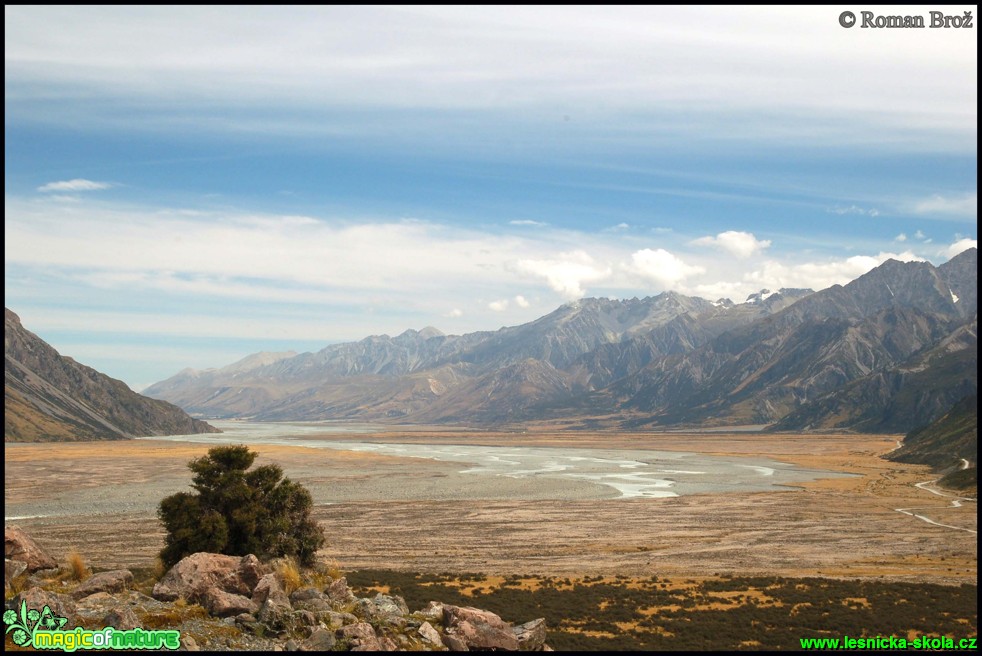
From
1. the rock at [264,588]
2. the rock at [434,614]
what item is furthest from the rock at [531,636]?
the rock at [264,588]

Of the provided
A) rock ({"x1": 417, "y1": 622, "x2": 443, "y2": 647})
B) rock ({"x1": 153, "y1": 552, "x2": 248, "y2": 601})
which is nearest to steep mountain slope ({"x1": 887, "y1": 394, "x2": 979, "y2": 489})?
rock ({"x1": 417, "y1": 622, "x2": 443, "y2": 647})

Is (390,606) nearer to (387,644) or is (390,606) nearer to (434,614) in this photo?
(434,614)

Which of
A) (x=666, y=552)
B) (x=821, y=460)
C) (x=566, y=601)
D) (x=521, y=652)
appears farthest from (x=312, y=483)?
Result: (x=821, y=460)

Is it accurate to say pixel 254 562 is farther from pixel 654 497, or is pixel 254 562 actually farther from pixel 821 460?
pixel 821 460

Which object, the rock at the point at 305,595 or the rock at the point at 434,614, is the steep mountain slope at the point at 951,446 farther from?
the rock at the point at 305,595

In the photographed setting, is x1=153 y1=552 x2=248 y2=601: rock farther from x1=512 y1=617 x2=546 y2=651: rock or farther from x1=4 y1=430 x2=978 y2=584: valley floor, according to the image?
x1=4 y1=430 x2=978 y2=584: valley floor

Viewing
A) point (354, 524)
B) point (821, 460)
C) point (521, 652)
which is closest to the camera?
point (521, 652)

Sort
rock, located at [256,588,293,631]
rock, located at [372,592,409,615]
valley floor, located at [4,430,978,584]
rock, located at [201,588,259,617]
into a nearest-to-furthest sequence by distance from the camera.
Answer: rock, located at [256,588,293,631]
rock, located at [201,588,259,617]
rock, located at [372,592,409,615]
valley floor, located at [4,430,978,584]
